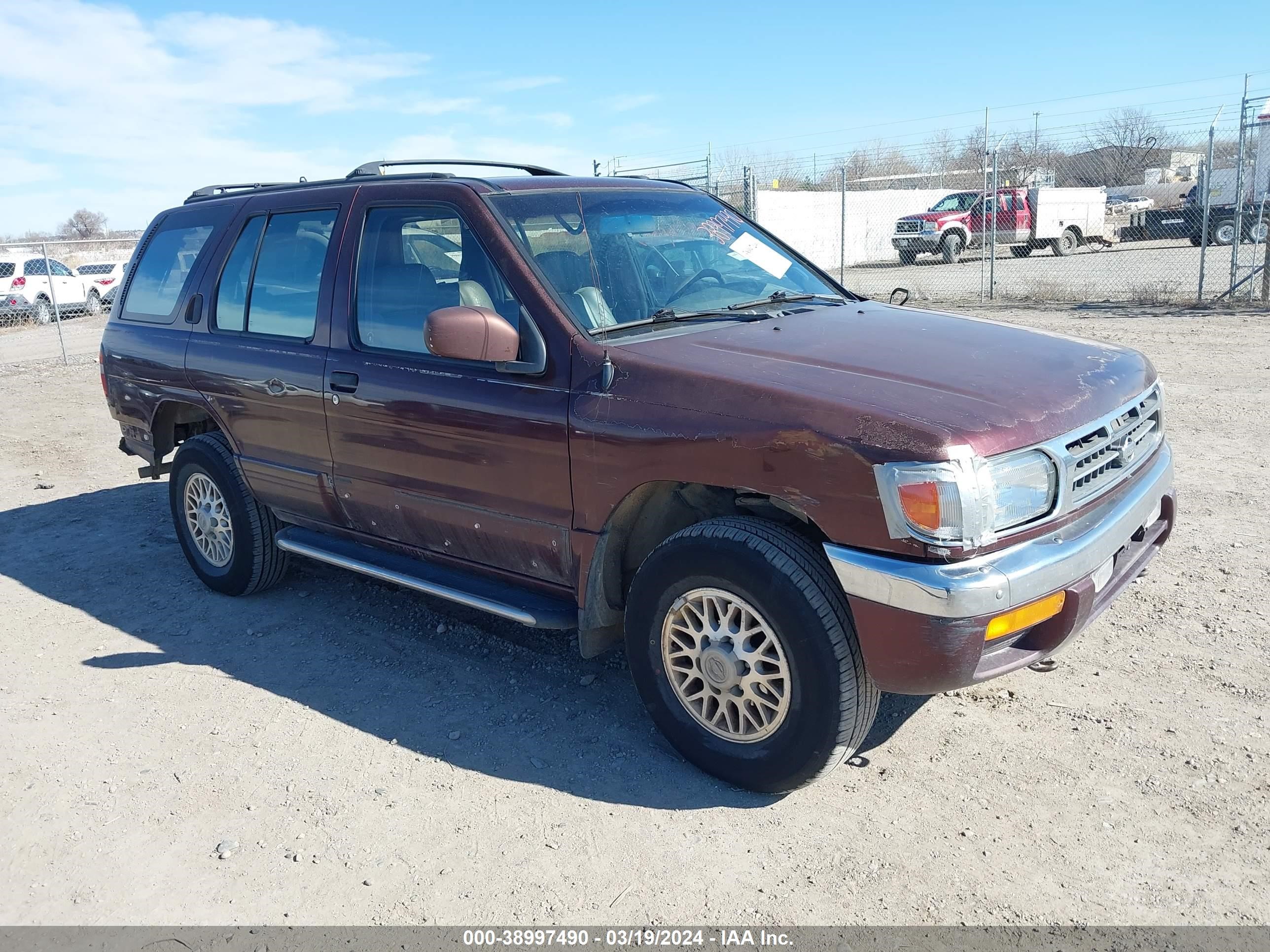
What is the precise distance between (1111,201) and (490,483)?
34559mm

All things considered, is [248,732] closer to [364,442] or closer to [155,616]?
[364,442]

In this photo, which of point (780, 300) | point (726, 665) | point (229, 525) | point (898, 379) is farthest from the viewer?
point (229, 525)

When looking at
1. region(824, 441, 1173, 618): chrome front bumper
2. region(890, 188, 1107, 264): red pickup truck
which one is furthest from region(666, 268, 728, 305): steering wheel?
region(890, 188, 1107, 264): red pickup truck

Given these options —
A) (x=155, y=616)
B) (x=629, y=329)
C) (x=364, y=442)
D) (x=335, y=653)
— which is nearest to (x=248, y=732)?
(x=335, y=653)

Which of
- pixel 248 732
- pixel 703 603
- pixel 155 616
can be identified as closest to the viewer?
pixel 703 603

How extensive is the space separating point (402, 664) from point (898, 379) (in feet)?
8.48

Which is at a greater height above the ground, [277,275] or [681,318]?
[277,275]

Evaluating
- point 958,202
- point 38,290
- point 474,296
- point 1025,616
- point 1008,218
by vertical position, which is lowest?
point 1025,616

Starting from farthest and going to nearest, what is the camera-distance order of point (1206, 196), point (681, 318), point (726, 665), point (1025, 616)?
point (1206, 196), point (681, 318), point (726, 665), point (1025, 616)

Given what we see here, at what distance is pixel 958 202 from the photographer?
25781 millimetres

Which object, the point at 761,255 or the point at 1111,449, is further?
the point at 761,255

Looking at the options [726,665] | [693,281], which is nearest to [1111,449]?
[726,665]

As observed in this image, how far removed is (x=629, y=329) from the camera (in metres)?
3.71

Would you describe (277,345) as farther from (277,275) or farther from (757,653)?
(757,653)
